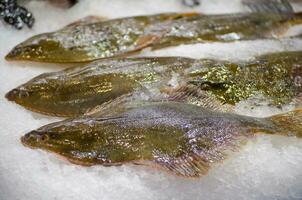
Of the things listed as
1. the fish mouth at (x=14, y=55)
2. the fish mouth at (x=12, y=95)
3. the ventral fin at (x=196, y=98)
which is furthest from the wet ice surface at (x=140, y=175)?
the fish mouth at (x=14, y=55)

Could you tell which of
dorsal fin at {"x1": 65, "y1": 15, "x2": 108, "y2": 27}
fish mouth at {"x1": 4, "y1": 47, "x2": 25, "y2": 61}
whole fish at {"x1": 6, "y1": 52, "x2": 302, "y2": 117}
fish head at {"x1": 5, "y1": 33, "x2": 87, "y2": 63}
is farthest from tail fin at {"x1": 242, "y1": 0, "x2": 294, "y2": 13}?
fish mouth at {"x1": 4, "y1": 47, "x2": 25, "y2": 61}

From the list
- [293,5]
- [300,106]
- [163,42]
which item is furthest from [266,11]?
[300,106]

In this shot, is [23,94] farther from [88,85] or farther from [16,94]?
[88,85]

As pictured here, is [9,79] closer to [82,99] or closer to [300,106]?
[82,99]

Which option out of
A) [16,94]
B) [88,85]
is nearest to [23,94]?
[16,94]

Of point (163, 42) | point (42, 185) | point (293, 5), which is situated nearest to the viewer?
point (42, 185)

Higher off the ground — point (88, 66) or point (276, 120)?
point (88, 66)

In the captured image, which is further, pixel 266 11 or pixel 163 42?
pixel 266 11

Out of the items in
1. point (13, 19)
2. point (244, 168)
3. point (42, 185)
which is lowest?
point (244, 168)
